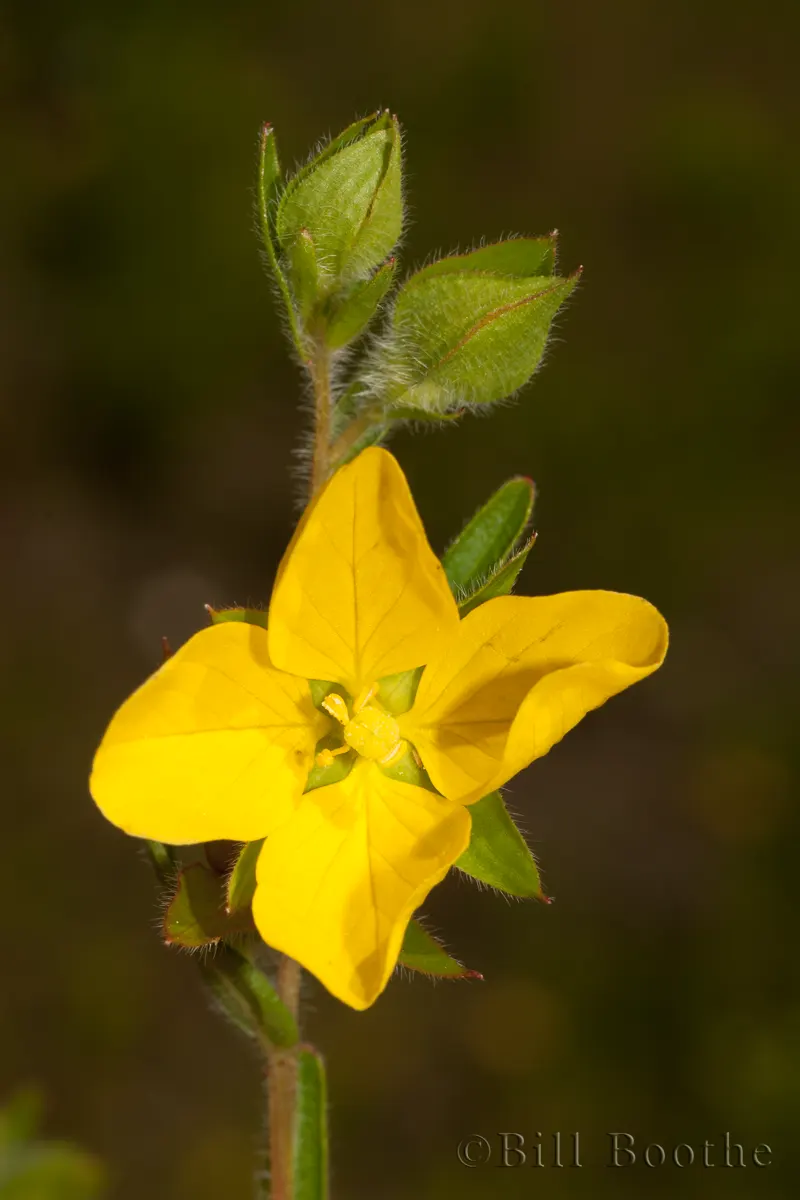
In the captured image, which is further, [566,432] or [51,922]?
[566,432]

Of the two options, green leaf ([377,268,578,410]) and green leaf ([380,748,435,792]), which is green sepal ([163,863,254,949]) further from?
green leaf ([377,268,578,410])

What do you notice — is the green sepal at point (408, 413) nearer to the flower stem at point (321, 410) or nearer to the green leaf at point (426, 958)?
the flower stem at point (321, 410)

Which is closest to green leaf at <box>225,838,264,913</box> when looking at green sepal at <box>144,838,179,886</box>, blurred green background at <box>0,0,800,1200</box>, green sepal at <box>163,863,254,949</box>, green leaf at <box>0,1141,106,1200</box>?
green sepal at <box>163,863,254,949</box>

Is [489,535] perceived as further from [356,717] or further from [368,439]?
[356,717]

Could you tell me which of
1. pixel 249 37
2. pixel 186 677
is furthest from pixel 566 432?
pixel 186 677

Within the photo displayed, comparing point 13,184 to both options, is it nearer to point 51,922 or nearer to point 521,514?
point 51,922

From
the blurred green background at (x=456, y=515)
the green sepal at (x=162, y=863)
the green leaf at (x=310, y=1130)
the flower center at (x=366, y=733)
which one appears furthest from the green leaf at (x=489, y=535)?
the blurred green background at (x=456, y=515)

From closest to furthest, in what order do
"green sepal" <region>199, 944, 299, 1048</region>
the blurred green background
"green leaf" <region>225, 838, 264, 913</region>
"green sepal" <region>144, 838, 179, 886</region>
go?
"green leaf" <region>225, 838, 264, 913</region>
"green sepal" <region>144, 838, 179, 886</region>
"green sepal" <region>199, 944, 299, 1048</region>
the blurred green background
